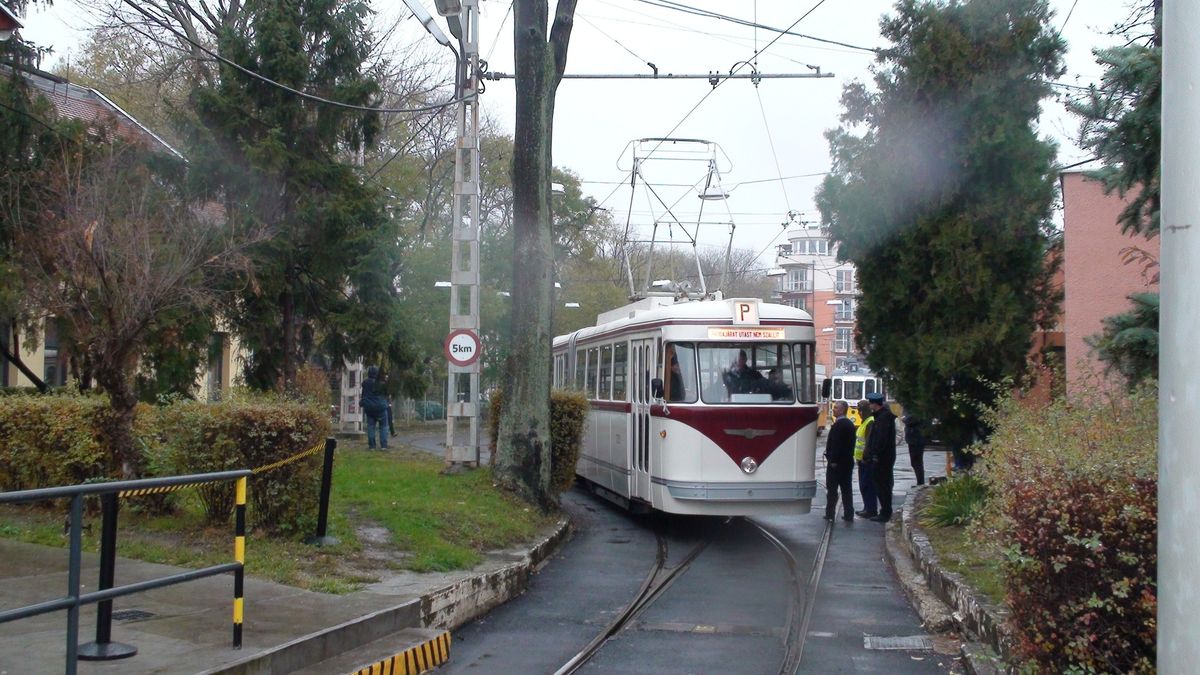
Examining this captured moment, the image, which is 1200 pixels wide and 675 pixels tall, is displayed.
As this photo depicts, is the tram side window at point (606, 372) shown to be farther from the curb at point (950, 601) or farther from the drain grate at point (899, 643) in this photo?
the drain grate at point (899, 643)

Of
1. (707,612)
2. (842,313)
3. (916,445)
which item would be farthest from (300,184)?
(842,313)

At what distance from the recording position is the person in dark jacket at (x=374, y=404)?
2409 centimetres

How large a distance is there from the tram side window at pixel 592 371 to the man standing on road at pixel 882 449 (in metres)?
4.51

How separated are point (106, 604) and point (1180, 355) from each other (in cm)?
578

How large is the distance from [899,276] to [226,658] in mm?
10623

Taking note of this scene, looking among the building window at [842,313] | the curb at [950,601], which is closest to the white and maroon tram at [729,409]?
the curb at [950,601]

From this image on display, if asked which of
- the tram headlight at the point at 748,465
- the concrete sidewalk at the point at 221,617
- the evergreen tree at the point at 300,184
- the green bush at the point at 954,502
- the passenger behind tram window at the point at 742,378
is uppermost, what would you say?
the evergreen tree at the point at 300,184

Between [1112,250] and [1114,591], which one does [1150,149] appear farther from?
[1112,250]

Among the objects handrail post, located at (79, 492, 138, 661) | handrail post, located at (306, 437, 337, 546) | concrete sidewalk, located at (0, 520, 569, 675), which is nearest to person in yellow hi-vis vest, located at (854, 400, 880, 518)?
concrete sidewalk, located at (0, 520, 569, 675)

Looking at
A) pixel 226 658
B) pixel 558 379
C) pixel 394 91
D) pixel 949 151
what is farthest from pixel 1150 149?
pixel 394 91

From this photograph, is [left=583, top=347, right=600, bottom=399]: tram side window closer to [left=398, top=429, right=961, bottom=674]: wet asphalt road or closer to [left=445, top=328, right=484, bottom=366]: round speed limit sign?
[left=445, top=328, right=484, bottom=366]: round speed limit sign

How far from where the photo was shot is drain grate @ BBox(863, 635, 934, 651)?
8797 millimetres

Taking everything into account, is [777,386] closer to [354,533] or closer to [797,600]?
[797,600]

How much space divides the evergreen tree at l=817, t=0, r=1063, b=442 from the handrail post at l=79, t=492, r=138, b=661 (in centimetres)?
1033
